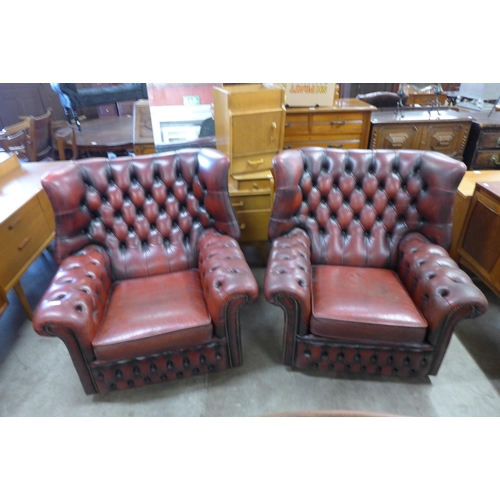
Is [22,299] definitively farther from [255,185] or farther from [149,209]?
[255,185]

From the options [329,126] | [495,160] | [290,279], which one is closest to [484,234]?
[495,160]

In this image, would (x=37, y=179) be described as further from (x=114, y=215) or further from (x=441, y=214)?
(x=441, y=214)

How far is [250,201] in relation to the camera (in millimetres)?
2357

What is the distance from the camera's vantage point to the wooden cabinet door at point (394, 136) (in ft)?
8.93

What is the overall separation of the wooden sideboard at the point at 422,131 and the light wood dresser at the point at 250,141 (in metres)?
0.98

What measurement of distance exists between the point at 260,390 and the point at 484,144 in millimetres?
2691

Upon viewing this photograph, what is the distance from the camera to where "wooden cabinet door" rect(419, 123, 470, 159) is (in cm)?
280

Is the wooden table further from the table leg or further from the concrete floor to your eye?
the concrete floor

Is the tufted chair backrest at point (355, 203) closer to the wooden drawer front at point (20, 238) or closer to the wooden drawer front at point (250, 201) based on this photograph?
the wooden drawer front at point (250, 201)

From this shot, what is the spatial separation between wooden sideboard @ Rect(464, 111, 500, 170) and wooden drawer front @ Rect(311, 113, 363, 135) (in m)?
1.03

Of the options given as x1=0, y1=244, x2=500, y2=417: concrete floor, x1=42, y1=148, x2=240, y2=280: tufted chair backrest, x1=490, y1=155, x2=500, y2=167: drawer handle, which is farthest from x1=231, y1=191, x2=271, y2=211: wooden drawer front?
x1=490, y1=155, x2=500, y2=167: drawer handle

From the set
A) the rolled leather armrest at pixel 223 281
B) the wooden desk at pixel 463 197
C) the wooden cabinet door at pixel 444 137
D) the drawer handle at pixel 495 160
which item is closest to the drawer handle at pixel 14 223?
the rolled leather armrest at pixel 223 281
